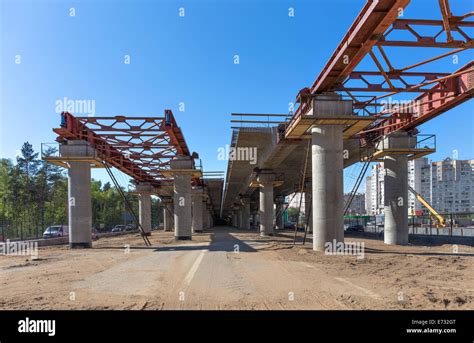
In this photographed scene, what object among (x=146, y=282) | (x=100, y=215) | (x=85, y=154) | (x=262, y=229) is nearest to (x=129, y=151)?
(x=85, y=154)

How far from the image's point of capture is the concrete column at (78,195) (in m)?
23.2

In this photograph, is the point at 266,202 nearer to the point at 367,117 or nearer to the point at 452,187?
the point at 367,117

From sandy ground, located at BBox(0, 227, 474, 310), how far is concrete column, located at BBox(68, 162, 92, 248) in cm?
894

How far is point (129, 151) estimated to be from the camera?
2977 cm

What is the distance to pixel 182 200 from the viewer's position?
29484 millimetres

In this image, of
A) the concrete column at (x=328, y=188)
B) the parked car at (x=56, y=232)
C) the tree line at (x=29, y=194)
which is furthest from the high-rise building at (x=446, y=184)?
the concrete column at (x=328, y=188)

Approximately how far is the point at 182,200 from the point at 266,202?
Result: 11.4 meters

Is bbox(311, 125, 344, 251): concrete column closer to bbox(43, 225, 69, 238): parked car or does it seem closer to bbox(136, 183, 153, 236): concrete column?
bbox(43, 225, 69, 238): parked car

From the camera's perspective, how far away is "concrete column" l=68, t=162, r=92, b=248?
23.1 meters

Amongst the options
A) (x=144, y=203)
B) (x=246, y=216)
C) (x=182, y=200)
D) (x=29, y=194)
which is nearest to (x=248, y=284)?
(x=182, y=200)
